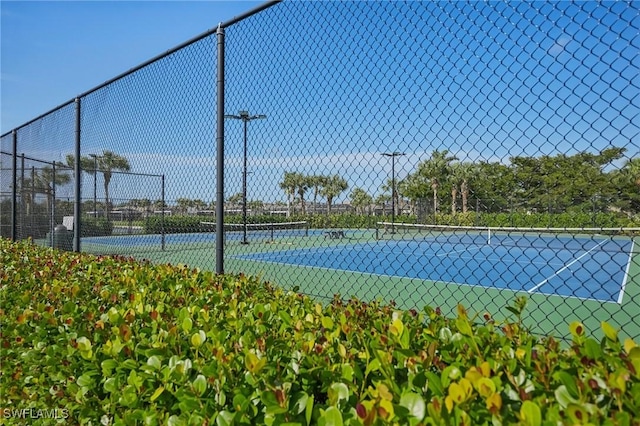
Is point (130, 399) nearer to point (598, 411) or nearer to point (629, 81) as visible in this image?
point (598, 411)

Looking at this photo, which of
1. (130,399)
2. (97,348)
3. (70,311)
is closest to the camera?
(130,399)

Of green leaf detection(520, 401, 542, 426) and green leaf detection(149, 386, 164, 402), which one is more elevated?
green leaf detection(520, 401, 542, 426)

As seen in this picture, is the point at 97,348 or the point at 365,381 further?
the point at 97,348

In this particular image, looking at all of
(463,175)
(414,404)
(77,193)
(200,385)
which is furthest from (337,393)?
(463,175)

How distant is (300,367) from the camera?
50.9 inches

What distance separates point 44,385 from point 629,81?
9.75 feet

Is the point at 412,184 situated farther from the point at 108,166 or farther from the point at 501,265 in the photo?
the point at 501,265

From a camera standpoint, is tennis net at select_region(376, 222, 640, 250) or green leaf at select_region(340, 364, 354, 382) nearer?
green leaf at select_region(340, 364, 354, 382)

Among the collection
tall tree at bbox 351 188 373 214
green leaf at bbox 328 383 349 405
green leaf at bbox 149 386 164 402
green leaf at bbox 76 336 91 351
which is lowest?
green leaf at bbox 149 386 164 402

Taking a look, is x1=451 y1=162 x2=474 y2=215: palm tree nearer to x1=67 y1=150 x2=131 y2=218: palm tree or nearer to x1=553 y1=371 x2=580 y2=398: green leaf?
x1=553 y1=371 x2=580 y2=398: green leaf

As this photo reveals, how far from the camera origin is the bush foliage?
3.17 feet

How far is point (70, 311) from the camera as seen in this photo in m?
2.13

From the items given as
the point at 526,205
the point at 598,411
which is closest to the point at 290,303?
the point at 598,411

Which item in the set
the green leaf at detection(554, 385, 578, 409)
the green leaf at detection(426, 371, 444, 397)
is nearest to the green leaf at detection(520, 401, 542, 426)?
the green leaf at detection(554, 385, 578, 409)
